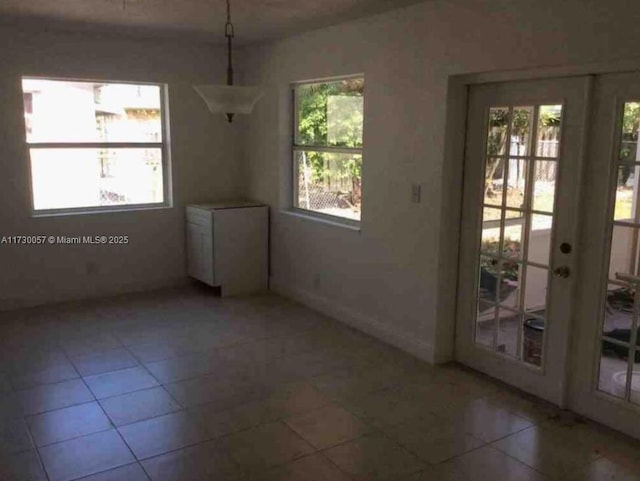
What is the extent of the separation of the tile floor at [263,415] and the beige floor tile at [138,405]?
1 cm

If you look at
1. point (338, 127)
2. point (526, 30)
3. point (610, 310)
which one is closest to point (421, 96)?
point (526, 30)

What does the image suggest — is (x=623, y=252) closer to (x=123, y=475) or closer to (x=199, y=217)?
(x=123, y=475)

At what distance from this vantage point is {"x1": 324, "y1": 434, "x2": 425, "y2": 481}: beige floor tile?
2.71m

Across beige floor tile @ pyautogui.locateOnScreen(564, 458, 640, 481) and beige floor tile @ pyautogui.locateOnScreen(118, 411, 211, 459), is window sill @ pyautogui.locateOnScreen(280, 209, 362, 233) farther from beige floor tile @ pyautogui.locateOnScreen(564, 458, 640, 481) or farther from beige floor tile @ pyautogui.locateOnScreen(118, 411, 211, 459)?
beige floor tile @ pyautogui.locateOnScreen(564, 458, 640, 481)

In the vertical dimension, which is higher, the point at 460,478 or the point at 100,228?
the point at 100,228

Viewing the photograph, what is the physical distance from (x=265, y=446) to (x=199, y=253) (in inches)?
118

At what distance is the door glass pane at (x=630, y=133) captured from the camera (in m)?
2.86

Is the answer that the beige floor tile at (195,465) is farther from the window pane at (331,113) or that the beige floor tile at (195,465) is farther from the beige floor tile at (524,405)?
the window pane at (331,113)

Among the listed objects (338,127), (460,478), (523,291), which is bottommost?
(460,478)

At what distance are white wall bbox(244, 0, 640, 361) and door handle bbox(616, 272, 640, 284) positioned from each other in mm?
1068

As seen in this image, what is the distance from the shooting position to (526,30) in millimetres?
3188

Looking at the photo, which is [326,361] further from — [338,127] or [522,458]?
[338,127]

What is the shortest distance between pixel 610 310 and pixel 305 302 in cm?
279

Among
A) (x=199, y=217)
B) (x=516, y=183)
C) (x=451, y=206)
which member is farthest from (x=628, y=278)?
(x=199, y=217)
